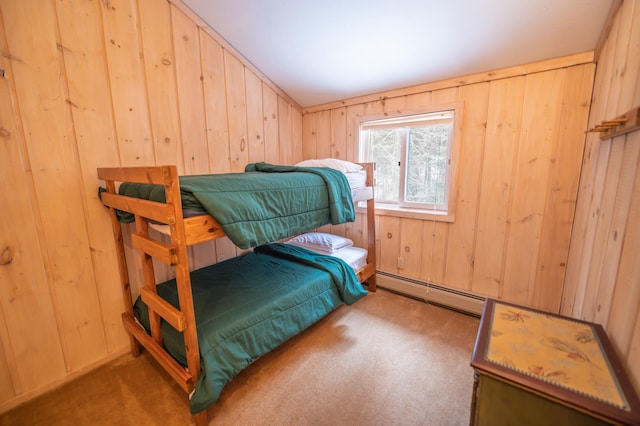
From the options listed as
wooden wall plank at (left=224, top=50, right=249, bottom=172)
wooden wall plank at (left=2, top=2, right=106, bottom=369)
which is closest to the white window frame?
wooden wall plank at (left=224, top=50, right=249, bottom=172)

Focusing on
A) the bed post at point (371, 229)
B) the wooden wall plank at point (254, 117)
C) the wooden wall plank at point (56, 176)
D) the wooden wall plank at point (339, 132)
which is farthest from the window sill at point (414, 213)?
the wooden wall plank at point (56, 176)

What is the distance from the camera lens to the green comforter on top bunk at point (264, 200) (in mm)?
1251

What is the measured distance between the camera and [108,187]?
164 cm

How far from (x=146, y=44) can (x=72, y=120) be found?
705mm

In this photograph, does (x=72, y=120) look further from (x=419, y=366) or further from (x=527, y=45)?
(x=527, y=45)

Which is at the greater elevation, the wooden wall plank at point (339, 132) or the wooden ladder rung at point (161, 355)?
the wooden wall plank at point (339, 132)

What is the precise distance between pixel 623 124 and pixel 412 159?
162 centimetres

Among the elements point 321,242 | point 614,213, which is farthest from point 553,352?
point 321,242

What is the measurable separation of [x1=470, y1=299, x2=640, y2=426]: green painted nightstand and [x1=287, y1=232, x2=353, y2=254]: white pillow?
1614mm

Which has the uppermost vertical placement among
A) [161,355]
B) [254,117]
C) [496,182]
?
[254,117]

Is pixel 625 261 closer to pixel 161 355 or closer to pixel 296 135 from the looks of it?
pixel 161 355

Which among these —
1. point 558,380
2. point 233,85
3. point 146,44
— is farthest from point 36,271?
point 558,380

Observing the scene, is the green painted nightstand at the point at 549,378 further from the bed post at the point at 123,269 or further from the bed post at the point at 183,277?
the bed post at the point at 123,269

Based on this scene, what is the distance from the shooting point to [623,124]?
967 millimetres
